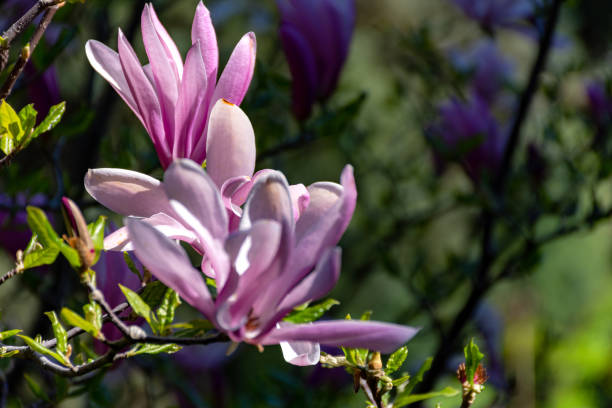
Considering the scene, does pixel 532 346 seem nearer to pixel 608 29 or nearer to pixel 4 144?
pixel 608 29

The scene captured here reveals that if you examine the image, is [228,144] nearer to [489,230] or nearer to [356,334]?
[356,334]

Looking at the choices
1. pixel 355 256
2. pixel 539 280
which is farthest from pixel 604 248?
pixel 355 256

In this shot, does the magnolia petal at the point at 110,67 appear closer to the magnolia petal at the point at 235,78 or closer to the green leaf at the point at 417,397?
the magnolia petal at the point at 235,78

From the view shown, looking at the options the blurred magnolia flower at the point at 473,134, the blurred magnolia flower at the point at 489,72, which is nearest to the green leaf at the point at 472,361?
the blurred magnolia flower at the point at 473,134

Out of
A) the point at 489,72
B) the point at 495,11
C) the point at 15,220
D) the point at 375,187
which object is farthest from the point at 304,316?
the point at 375,187

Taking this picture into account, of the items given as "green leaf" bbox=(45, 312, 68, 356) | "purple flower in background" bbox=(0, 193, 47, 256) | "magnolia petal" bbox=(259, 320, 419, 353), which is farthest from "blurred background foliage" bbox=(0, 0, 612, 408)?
"magnolia petal" bbox=(259, 320, 419, 353)
